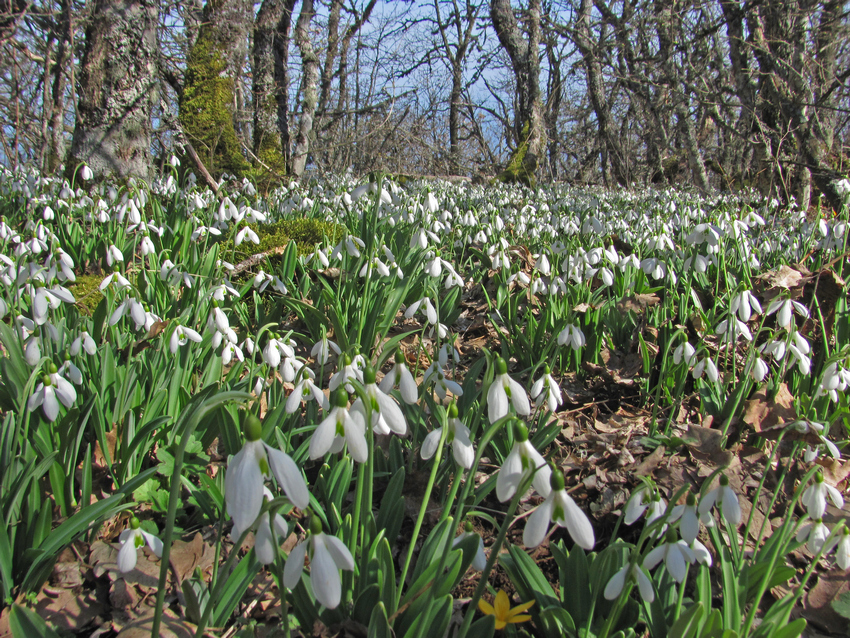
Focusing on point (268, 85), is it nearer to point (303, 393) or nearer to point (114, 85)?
point (114, 85)

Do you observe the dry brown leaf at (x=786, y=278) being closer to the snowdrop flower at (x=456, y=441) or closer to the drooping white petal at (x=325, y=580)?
the snowdrop flower at (x=456, y=441)

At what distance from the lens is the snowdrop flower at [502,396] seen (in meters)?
1.06

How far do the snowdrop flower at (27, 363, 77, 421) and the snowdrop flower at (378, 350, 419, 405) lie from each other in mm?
955

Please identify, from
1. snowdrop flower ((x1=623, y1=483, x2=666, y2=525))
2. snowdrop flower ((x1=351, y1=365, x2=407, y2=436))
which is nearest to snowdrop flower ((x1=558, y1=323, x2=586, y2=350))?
snowdrop flower ((x1=623, y1=483, x2=666, y2=525))

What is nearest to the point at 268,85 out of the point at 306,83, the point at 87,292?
the point at 306,83

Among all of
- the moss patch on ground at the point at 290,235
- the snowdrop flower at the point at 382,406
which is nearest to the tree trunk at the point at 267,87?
the moss patch on ground at the point at 290,235

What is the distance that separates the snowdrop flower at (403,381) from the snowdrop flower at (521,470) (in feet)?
0.93

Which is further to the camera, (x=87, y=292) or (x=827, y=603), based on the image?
(x=87, y=292)

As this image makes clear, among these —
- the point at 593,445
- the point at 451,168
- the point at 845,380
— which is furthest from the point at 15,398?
the point at 451,168

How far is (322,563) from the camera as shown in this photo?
2.64 ft

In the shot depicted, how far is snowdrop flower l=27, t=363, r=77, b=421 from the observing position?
1.43 meters

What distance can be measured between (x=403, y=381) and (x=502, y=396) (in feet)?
0.80

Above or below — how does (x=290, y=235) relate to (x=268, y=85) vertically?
below

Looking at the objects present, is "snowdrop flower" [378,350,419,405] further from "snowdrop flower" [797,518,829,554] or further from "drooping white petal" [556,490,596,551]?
"snowdrop flower" [797,518,829,554]
